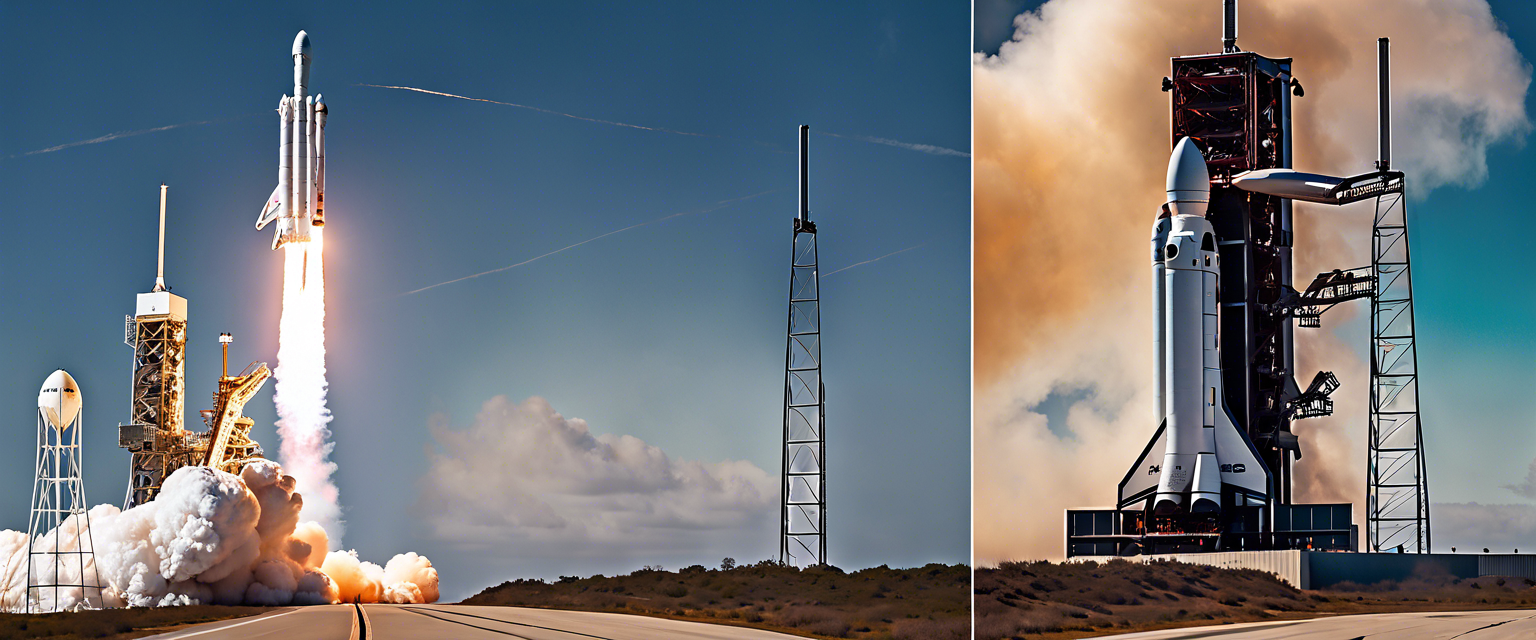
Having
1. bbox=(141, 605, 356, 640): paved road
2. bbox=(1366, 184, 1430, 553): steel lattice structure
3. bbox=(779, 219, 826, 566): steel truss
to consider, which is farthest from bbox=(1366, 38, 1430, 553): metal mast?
bbox=(141, 605, 356, 640): paved road

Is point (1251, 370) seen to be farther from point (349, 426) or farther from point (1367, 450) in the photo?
point (349, 426)

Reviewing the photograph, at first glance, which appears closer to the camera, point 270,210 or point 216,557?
point 216,557

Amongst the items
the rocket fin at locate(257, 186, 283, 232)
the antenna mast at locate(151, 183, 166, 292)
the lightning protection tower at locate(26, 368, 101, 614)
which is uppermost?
the rocket fin at locate(257, 186, 283, 232)

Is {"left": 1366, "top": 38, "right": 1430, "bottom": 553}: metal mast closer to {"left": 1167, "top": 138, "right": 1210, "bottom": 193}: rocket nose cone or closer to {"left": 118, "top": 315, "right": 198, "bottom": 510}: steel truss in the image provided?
{"left": 1167, "top": 138, "right": 1210, "bottom": 193}: rocket nose cone

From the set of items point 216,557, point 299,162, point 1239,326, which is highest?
point 299,162

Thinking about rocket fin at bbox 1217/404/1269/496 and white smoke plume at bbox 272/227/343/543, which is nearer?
white smoke plume at bbox 272/227/343/543

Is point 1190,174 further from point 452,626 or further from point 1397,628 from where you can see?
point 452,626

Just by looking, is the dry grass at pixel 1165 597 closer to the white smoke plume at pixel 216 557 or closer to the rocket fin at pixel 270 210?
the white smoke plume at pixel 216 557

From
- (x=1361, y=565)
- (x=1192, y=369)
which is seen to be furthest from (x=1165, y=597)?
(x=1192, y=369)
